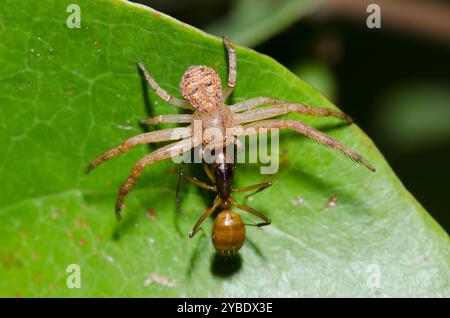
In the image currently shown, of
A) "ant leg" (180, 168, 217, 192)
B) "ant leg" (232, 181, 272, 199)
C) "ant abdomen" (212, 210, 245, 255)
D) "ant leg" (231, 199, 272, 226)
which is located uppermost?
"ant leg" (180, 168, 217, 192)

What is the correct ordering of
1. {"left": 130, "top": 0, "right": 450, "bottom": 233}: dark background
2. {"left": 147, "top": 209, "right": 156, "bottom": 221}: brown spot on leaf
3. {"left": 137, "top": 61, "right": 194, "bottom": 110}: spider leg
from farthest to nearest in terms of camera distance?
1. {"left": 130, "top": 0, "right": 450, "bottom": 233}: dark background
2. {"left": 147, "top": 209, "right": 156, "bottom": 221}: brown spot on leaf
3. {"left": 137, "top": 61, "right": 194, "bottom": 110}: spider leg

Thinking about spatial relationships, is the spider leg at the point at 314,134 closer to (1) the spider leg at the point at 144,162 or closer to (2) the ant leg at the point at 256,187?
(2) the ant leg at the point at 256,187

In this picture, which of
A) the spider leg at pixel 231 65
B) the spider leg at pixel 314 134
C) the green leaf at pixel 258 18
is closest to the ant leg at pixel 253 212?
the spider leg at pixel 314 134

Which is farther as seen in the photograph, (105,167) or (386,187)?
(105,167)

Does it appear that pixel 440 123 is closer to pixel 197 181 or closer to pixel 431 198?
pixel 431 198

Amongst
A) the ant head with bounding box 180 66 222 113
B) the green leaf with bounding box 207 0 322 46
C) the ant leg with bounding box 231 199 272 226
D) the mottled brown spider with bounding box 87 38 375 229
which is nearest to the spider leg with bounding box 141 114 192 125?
the mottled brown spider with bounding box 87 38 375 229

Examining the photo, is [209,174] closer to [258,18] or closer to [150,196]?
[150,196]

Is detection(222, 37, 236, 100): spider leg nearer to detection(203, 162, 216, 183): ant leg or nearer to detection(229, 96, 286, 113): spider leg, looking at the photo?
detection(229, 96, 286, 113): spider leg

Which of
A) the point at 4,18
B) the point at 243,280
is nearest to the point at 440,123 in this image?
the point at 243,280

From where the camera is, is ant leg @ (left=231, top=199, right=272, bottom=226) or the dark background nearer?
ant leg @ (left=231, top=199, right=272, bottom=226)
